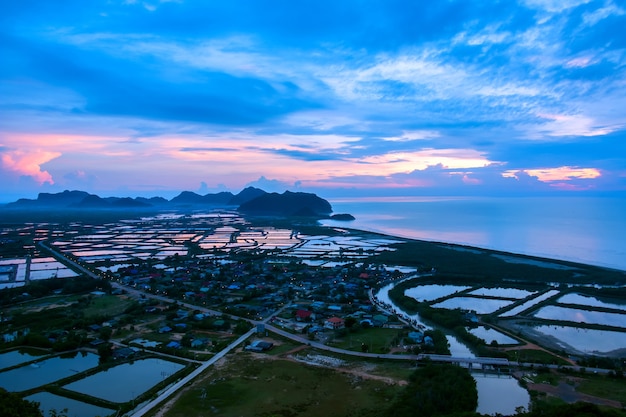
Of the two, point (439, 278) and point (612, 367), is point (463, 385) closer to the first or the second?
point (612, 367)

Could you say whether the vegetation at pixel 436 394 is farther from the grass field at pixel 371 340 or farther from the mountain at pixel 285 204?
the mountain at pixel 285 204

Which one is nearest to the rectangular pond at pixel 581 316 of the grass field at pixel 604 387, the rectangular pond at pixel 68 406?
the grass field at pixel 604 387

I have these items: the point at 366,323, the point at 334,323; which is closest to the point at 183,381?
the point at 334,323

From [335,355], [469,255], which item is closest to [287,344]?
[335,355]

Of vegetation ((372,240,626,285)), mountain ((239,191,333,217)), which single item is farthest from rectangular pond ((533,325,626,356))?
mountain ((239,191,333,217))

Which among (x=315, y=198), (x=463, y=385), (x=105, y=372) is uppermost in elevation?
(x=315, y=198)

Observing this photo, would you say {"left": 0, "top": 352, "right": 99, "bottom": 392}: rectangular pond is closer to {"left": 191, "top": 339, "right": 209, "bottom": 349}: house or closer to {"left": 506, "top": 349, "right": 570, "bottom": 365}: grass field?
{"left": 191, "top": 339, "right": 209, "bottom": 349}: house

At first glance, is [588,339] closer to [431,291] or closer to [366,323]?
[366,323]
